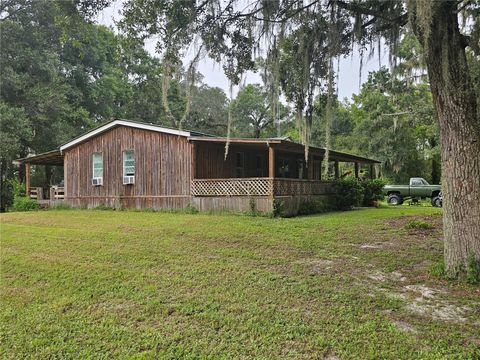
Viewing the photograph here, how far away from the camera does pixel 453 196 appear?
495cm

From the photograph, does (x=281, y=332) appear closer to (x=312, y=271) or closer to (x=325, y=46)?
(x=312, y=271)

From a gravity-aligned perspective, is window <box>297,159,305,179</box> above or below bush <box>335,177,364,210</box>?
above

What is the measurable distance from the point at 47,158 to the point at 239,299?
18.6 m

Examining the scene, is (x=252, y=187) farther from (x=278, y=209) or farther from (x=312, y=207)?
(x=312, y=207)

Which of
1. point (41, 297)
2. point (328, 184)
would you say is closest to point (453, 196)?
point (41, 297)

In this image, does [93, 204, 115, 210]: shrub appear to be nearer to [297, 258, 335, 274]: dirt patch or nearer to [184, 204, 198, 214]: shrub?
[184, 204, 198, 214]: shrub

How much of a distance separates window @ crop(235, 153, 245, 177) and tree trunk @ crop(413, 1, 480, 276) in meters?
12.7

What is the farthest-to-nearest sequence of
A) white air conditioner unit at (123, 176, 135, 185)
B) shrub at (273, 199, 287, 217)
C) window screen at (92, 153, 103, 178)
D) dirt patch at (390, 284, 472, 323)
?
1. window screen at (92, 153, 103, 178)
2. white air conditioner unit at (123, 176, 135, 185)
3. shrub at (273, 199, 287, 217)
4. dirt patch at (390, 284, 472, 323)

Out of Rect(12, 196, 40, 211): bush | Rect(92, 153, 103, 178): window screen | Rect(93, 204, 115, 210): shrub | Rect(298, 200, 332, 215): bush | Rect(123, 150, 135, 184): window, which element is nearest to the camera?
Rect(298, 200, 332, 215): bush

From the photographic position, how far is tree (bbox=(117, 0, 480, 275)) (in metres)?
4.83

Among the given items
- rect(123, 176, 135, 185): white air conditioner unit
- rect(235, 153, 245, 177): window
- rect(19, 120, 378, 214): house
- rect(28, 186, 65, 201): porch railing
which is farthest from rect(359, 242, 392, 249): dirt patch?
rect(28, 186, 65, 201): porch railing

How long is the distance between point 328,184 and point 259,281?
1172 centimetres

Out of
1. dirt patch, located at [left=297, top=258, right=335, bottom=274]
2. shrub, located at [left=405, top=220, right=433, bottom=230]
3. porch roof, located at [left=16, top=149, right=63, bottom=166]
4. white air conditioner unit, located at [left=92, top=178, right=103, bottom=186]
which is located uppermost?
porch roof, located at [left=16, top=149, right=63, bottom=166]

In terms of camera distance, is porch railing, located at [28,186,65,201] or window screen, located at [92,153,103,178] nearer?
window screen, located at [92,153,103,178]
